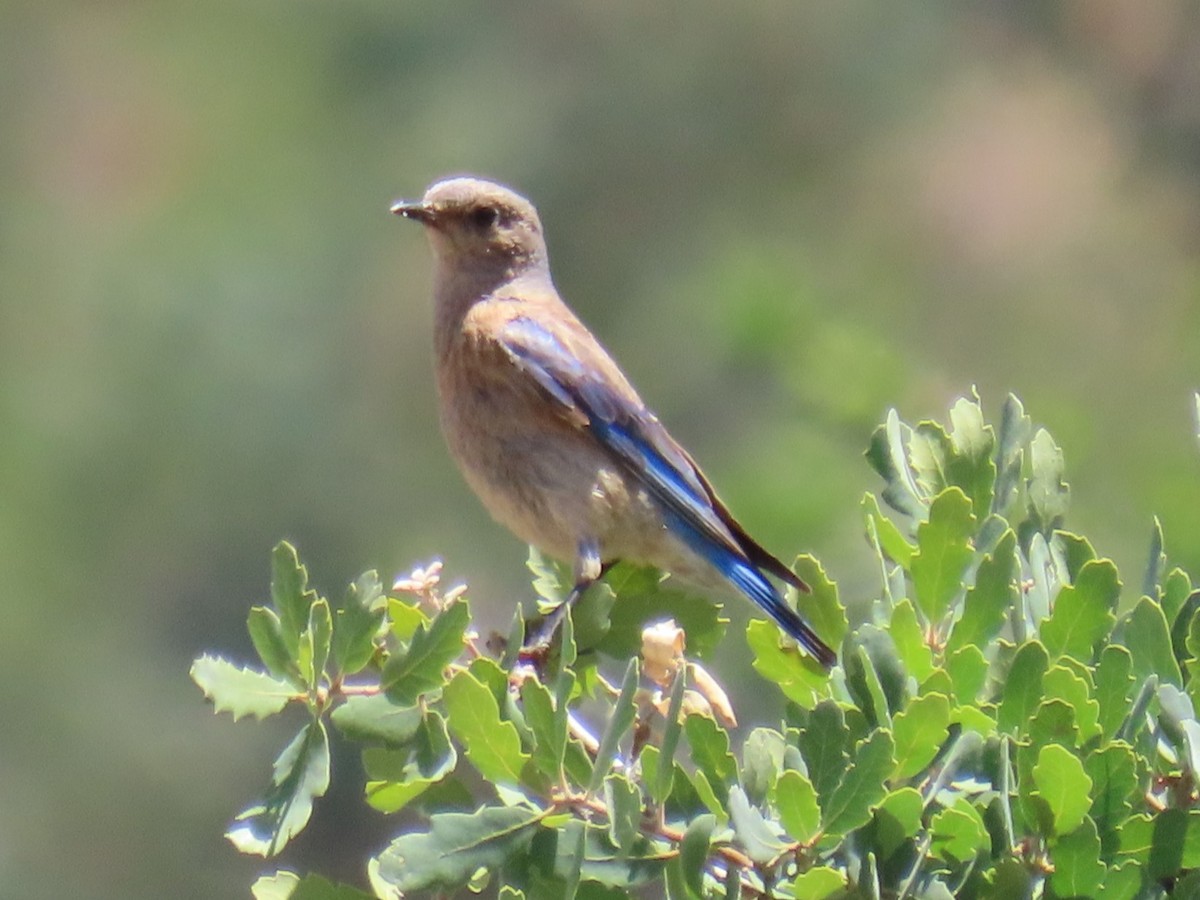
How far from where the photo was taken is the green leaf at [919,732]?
1.57 meters

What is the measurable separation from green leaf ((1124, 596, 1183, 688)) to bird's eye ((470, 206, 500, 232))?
8.21 feet

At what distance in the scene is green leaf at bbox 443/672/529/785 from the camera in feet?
5.42

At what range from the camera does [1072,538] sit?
194cm

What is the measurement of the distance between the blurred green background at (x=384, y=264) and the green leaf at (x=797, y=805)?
15.8 feet

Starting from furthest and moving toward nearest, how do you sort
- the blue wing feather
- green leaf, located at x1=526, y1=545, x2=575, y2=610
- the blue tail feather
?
1. the blue wing feather
2. the blue tail feather
3. green leaf, located at x1=526, y1=545, x2=575, y2=610

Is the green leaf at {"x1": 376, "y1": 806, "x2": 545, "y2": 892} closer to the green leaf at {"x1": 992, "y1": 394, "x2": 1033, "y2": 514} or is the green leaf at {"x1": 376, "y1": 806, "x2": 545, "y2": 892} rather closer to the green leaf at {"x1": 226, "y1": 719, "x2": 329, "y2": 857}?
the green leaf at {"x1": 226, "y1": 719, "x2": 329, "y2": 857}

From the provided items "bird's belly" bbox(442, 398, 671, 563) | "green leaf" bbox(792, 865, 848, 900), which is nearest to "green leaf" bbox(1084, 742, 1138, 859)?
"green leaf" bbox(792, 865, 848, 900)

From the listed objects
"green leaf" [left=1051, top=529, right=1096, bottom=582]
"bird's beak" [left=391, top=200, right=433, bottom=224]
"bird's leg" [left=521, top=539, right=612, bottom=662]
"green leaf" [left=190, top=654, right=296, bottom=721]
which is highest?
"bird's beak" [left=391, top=200, right=433, bottom=224]

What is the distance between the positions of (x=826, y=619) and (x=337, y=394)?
6.69 metres

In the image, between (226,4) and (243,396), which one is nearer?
(243,396)

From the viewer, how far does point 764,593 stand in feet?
10.3

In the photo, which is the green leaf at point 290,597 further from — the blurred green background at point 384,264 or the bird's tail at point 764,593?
the blurred green background at point 384,264

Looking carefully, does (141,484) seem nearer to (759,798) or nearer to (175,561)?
(175,561)

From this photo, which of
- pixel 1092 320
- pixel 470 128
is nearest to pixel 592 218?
pixel 470 128
